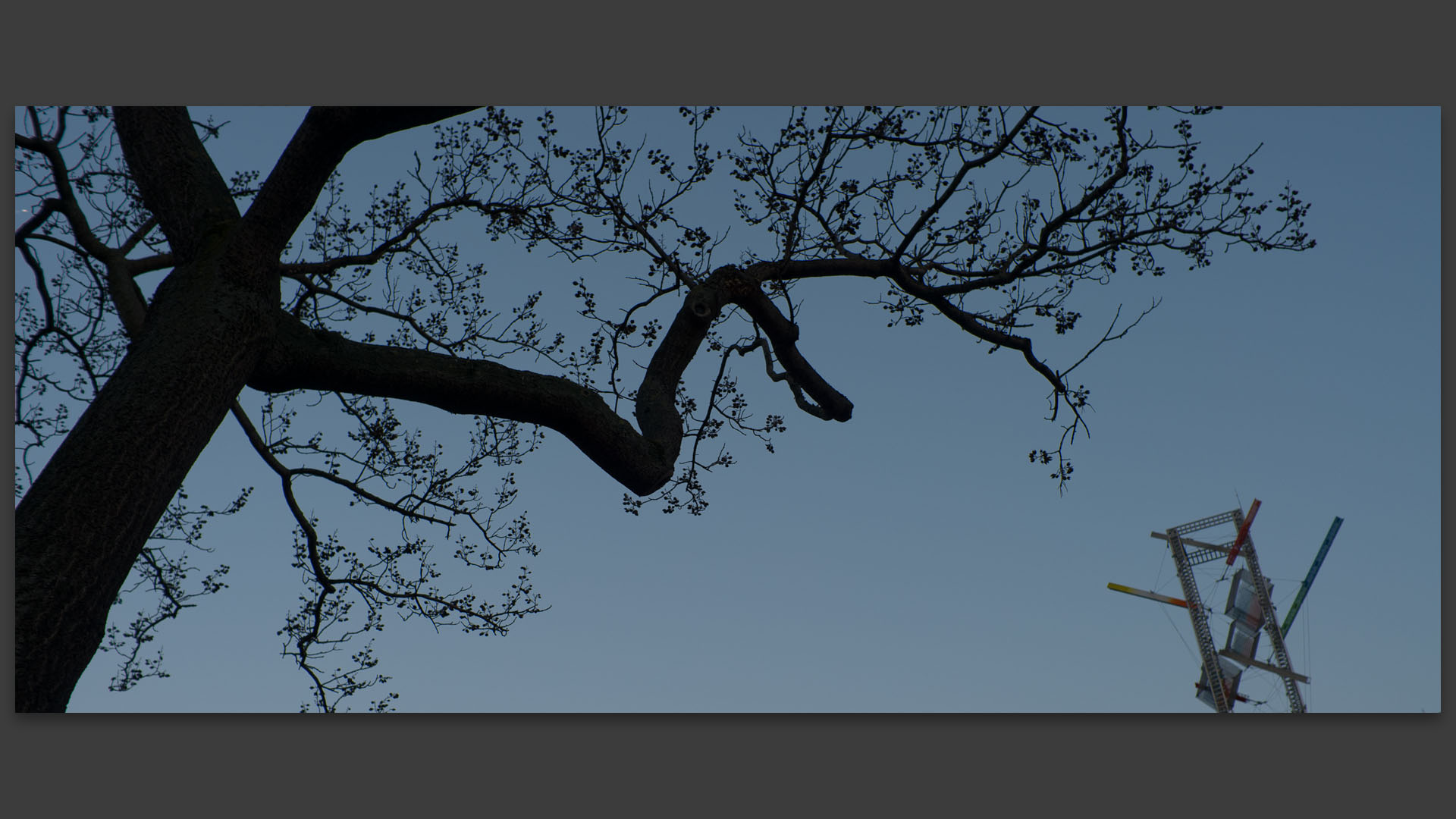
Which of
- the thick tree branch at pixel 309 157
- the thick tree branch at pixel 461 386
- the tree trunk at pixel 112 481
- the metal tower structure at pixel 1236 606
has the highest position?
the metal tower structure at pixel 1236 606

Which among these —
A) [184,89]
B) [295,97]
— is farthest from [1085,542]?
[184,89]

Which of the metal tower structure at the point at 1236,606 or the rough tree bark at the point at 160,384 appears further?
the metal tower structure at the point at 1236,606

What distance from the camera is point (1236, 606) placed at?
1134 cm

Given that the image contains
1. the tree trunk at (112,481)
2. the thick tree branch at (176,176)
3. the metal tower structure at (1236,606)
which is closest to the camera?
the tree trunk at (112,481)

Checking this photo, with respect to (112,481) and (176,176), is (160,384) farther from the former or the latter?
(176,176)

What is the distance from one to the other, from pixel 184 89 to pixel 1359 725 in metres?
4.31

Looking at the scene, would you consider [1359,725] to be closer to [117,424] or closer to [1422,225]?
[1422,225]

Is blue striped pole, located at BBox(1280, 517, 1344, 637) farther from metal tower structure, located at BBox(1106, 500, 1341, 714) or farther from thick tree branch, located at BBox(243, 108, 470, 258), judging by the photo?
Answer: thick tree branch, located at BBox(243, 108, 470, 258)

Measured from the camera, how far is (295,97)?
3176 mm

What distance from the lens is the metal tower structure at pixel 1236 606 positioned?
4.91m

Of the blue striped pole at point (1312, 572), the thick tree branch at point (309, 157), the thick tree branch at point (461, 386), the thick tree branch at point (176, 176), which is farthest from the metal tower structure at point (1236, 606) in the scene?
the thick tree branch at point (176, 176)

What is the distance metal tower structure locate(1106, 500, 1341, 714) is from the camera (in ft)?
16.1

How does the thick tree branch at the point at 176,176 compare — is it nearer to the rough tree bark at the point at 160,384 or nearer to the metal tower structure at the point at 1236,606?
the rough tree bark at the point at 160,384

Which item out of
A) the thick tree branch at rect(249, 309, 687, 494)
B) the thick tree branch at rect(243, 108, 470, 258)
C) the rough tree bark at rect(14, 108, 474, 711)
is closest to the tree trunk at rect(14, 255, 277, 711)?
the rough tree bark at rect(14, 108, 474, 711)
